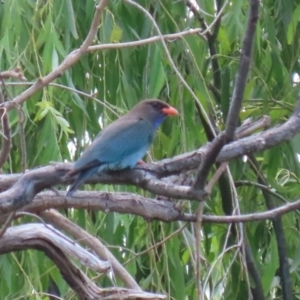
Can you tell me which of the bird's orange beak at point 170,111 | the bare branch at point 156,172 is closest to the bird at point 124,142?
the bird's orange beak at point 170,111

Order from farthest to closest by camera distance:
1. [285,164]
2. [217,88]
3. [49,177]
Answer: [217,88]
[285,164]
[49,177]

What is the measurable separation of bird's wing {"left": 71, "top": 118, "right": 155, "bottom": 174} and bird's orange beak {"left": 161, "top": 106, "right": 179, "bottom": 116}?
7 centimetres

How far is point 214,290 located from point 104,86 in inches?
28.4

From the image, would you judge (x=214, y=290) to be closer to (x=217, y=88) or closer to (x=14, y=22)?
(x=14, y=22)

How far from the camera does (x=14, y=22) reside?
2.55 metres

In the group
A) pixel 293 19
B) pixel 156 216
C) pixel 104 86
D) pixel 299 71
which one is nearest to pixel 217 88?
pixel 299 71

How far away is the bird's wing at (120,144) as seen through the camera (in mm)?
2350

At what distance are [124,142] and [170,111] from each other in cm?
18

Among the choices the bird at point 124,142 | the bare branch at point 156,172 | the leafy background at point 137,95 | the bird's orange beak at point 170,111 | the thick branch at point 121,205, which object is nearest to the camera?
the bare branch at point 156,172

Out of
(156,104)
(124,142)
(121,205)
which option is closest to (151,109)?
(156,104)

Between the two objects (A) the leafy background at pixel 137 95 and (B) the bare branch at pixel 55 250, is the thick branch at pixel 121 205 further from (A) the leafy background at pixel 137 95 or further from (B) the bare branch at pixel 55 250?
(A) the leafy background at pixel 137 95

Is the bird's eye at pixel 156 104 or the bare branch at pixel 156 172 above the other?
the bare branch at pixel 156 172

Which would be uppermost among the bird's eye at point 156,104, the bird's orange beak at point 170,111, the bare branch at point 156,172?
the bare branch at point 156,172

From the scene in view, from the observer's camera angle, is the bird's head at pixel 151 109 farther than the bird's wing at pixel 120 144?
Yes
